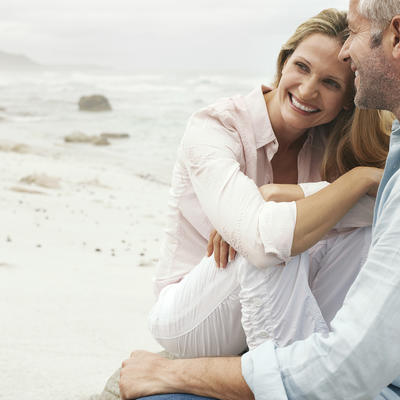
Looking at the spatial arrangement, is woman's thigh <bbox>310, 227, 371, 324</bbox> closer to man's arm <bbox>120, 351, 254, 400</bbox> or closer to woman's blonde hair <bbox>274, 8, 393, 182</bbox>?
woman's blonde hair <bbox>274, 8, 393, 182</bbox>

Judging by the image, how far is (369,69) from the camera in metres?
1.69

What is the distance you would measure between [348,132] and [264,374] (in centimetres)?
145

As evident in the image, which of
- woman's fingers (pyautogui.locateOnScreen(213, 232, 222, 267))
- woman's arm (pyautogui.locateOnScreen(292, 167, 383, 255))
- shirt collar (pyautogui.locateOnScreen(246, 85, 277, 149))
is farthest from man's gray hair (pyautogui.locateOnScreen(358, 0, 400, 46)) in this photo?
shirt collar (pyautogui.locateOnScreen(246, 85, 277, 149))

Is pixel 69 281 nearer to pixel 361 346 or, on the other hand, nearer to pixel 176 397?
pixel 176 397

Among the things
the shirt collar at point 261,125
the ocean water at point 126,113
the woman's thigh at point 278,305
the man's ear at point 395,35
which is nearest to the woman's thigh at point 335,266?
the woman's thigh at point 278,305

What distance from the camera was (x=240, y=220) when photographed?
2.20m

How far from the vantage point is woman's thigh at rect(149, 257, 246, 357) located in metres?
2.27

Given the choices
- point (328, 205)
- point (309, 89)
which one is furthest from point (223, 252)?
point (309, 89)

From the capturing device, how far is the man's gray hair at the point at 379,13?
1616 millimetres

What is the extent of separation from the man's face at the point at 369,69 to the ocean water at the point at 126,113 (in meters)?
9.43

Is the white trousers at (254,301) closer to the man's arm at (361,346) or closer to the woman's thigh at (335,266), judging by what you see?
the woman's thigh at (335,266)

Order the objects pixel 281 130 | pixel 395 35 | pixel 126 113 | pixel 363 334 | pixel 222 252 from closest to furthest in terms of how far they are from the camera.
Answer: pixel 363 334, pixel 395 35, pixel 222 252, pixel 281 130, pixel 126 113

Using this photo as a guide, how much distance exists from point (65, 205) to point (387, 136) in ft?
15.4

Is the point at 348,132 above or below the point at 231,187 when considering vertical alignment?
above
